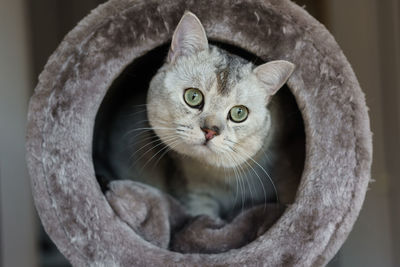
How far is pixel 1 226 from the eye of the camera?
188cm

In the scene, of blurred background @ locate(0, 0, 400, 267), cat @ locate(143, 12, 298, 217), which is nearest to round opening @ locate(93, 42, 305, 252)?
cat @ locate(143, 12, 298, 217)

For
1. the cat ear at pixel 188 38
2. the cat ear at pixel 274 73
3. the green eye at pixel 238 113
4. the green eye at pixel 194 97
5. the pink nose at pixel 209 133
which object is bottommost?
the pink nose at pixel 209 133

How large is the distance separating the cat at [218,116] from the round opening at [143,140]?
15 millimetres

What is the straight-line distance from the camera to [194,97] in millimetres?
1199

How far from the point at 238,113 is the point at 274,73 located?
5.6 inches

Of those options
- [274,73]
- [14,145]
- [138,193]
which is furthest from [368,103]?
[14,145]

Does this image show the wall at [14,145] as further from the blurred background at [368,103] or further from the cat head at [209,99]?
the cat head at [209,99]

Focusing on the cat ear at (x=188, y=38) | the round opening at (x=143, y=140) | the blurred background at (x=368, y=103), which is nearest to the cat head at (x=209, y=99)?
the cat ear at (x=188, y=38)

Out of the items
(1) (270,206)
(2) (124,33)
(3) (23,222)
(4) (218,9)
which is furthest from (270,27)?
(3) (23,222)

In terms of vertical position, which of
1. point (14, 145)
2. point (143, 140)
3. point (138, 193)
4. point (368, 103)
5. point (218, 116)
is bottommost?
point (14, 145)

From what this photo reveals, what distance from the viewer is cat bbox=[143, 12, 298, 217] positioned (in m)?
1.16

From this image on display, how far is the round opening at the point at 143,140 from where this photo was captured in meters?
1.42

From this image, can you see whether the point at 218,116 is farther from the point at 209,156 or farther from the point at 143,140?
the point at 143,140

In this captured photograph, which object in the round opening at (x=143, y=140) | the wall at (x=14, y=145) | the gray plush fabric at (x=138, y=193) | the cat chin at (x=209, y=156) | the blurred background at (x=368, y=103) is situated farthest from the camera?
the wall at (x=14, y=145)
